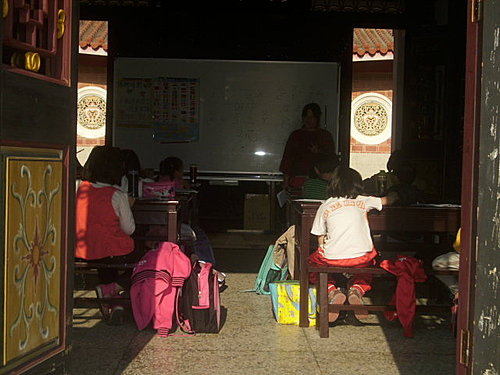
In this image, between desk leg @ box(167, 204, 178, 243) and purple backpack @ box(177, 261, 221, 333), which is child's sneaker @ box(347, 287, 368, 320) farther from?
desk leg @ box(167, 204, 178, 243)

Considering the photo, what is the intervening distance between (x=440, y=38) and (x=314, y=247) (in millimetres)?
3446

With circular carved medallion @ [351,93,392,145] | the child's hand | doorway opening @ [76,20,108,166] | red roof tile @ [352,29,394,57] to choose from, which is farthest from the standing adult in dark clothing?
circular carved medallion @ [351,93,392,145]

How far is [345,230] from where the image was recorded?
4484 millimetres

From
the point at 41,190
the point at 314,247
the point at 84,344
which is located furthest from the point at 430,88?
the point at 41,190

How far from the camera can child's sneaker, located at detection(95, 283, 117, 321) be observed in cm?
464

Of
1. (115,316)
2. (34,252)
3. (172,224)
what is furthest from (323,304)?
(34,252)

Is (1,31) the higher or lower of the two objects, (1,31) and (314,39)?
the lower

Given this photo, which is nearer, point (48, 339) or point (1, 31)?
point (1, 31)

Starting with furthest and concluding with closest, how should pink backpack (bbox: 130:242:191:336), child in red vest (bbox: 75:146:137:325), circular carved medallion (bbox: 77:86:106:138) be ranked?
circular carved medallion (bbox: 77:86:106:138) < child in red vest (bbox: 75:146:137:325) < pink backpack (bbox: 130:242:191:336)

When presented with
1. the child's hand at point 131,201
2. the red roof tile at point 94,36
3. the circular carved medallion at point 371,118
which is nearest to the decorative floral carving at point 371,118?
the circular carved medallion at point 371,118

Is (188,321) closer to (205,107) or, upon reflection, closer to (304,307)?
(304,307)

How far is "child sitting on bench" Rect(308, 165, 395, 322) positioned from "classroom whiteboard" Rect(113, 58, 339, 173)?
17.4 feet

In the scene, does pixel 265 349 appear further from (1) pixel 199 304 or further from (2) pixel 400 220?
(2) pixel 400 220

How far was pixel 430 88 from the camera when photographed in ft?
25.7
